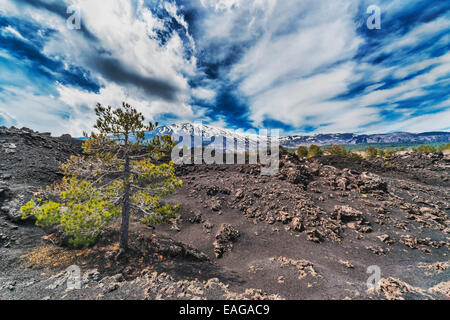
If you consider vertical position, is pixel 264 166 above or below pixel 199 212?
above

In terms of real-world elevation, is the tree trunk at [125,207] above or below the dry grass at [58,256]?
above

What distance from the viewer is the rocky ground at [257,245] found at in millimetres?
6051

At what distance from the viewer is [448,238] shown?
9734 mm

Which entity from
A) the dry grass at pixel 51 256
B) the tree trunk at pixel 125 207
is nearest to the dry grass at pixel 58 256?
the dry grass at pixel 51 256

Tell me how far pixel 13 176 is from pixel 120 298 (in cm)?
1725

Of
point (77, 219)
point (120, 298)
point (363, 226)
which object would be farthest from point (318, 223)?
point (77, 219)

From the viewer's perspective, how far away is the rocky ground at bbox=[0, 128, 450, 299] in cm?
605

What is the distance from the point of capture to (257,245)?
10211 mm

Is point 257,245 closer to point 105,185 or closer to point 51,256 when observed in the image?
point 105,185

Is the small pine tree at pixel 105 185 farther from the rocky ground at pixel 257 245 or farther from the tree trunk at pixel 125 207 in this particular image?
the rocky ground at pixel 257 245

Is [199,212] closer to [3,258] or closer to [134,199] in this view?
[134,199]

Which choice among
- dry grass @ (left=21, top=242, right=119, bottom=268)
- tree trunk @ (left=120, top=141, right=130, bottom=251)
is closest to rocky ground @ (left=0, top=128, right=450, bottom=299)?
dry grass @ (left=21, top=242, right=119, bottom=268)

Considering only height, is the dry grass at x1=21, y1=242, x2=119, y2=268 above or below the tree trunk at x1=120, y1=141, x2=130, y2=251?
below

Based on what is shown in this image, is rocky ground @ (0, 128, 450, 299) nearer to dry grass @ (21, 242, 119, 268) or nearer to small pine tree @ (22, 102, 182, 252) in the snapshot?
dry grass @ (21, 242, 119, 268)
